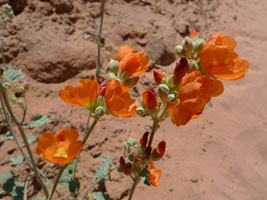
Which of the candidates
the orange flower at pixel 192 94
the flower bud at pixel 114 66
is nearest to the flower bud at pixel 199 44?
the orange flower at pixel 192 94

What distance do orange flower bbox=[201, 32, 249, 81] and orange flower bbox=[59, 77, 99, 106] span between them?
18.1 inches

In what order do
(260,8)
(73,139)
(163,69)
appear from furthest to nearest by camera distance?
(260,8)
(163,69)
(73,139)

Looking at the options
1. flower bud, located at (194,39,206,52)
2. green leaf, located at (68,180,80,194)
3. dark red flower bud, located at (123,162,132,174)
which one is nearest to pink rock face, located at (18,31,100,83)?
green leaf, located at (68,180,80,194)

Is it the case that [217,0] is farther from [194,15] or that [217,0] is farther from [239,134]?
[239,134]

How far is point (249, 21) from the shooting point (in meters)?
Result: 4.87

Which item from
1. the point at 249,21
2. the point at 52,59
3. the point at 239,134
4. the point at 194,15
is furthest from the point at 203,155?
the point at 249,21

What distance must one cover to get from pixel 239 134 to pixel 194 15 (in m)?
2.42

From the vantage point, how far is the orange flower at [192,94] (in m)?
0.88

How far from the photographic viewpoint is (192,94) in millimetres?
Result: 878

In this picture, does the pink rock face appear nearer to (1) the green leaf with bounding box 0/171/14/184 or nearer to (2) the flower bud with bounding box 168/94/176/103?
(1) the green leaf with bounding box 0/171/14/184

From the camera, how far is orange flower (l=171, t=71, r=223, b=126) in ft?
2.88

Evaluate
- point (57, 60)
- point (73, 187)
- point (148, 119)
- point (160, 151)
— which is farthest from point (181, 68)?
point (57, 60)

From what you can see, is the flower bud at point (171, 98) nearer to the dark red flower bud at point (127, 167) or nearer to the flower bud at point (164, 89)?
the flower bud at point (164, 89)

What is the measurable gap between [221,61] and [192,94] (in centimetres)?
21
